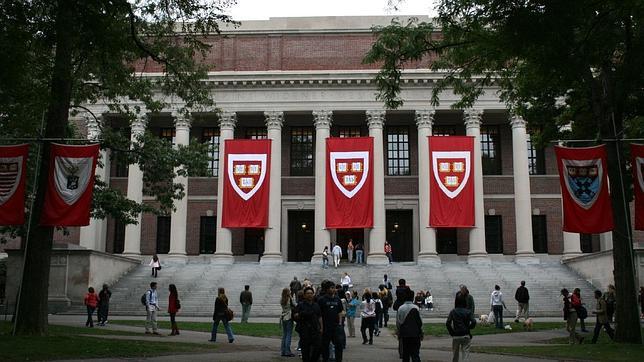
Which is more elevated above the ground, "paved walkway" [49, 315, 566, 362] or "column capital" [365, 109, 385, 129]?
"column capital" [365, 109, 385, 129]

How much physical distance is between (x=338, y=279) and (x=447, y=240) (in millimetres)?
11058

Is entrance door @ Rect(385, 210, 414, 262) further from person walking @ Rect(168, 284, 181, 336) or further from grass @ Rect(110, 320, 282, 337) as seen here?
person walking @ Rect(168, 284, 181, 336)

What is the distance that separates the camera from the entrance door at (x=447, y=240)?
42375 mm

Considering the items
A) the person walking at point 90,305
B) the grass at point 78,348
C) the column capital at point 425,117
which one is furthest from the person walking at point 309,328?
the column capital at point 425,117

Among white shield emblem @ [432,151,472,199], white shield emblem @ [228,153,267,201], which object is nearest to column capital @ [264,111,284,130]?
white shield emblem @ [228,153,267,201]

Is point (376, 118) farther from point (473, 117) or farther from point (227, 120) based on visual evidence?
point (227, 120)

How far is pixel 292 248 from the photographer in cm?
4331

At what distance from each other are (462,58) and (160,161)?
380 inches

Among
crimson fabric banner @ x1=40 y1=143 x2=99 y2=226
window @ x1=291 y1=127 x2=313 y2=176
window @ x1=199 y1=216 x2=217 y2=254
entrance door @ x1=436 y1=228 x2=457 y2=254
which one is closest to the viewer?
crimson fabric banner @ x1=40 y1=143 x2=99 y2=226

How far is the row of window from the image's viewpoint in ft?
143

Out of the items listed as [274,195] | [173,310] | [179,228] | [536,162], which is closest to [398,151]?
[536,162]

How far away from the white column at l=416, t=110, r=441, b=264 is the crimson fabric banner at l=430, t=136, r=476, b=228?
2465 millimetres

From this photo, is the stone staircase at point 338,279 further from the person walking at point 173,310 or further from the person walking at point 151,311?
the person walking at point 173,310

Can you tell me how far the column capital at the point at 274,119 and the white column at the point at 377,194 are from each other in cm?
533
